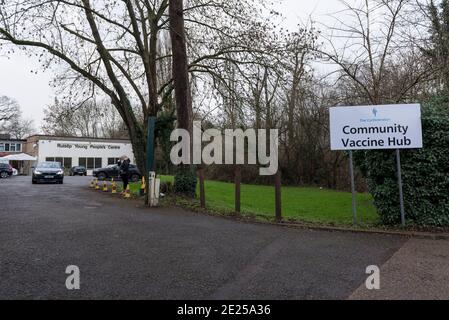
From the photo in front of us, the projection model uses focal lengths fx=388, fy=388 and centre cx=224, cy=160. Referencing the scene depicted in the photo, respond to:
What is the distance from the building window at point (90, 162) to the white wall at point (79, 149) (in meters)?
0.45

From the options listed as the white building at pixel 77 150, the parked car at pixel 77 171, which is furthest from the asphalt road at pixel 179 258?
the white building at pixel 77 150

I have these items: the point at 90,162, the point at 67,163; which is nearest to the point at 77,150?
the point at 67,163

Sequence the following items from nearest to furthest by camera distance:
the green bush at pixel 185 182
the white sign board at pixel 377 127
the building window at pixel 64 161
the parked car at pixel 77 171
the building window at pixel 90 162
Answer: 1. the white sign board at pixel 377 127
2. the green bush at pixel 185 182
3. the parked car at pixel 77 171
4. the building window at pixel 64 161
5. the building window at pixel 90 162

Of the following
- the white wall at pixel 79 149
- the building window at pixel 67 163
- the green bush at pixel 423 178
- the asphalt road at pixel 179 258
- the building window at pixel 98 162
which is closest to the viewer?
the asphalt road at pixel 179 258

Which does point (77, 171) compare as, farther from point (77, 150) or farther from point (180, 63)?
point (180, 63)

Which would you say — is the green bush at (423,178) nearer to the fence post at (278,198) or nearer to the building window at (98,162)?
the fence post at (278,198)

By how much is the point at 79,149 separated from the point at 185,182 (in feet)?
149

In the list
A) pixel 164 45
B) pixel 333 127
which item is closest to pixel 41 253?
pixel 333 127

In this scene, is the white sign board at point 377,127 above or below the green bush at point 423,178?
above

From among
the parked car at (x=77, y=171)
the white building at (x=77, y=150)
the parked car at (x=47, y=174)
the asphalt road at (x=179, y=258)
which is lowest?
the asphalt road at (x=179, y=258)

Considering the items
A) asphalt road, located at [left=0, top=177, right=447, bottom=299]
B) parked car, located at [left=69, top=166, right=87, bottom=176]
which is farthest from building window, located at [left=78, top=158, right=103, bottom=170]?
asphalt road, located at [left=0, top=177, right=447, bottom=299]

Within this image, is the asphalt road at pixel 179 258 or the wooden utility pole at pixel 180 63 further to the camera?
the wooden utility pole at pixel 180 63

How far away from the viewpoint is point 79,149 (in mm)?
55531

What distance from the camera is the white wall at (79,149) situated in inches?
2093
